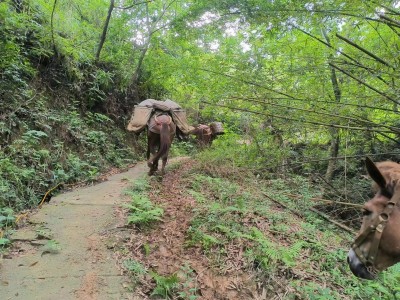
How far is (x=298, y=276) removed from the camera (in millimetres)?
3977

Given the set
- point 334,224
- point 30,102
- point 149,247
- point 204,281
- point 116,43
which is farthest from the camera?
point 116,43

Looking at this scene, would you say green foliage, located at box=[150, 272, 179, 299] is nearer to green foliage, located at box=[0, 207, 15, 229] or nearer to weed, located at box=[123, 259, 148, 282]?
weed, located at box=[123, 259, 148, 282]

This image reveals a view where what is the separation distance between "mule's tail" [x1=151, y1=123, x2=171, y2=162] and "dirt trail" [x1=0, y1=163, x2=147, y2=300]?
87.0 inches

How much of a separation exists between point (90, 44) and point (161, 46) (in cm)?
425

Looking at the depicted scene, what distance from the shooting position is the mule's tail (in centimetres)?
759

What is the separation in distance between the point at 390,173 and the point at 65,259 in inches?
136

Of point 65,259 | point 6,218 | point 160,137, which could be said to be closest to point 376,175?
point 65,259

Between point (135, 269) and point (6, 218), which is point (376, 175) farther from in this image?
point (6, 218)

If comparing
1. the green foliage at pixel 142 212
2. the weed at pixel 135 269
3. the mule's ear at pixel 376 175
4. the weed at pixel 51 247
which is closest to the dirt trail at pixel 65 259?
the weed at pixel 51 247

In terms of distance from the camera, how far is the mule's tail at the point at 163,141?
24.9ft

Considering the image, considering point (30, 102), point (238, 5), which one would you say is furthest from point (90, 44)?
point (238, 5)

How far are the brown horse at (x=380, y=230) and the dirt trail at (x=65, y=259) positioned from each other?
7.38 ft

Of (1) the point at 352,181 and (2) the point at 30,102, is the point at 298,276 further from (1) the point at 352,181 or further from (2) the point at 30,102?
(2) the point at 30,102

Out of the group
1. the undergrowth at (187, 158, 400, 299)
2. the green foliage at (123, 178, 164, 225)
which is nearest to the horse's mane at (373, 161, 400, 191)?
the undergrowth at (187, 158, 400, 299)
